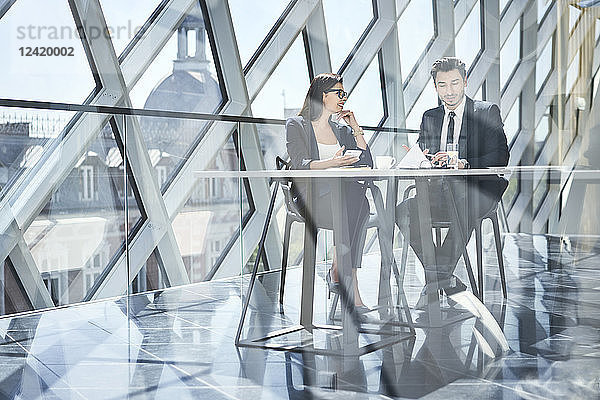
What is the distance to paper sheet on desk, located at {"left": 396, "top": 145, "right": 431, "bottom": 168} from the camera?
2082mm

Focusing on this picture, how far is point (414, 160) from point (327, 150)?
0.37m

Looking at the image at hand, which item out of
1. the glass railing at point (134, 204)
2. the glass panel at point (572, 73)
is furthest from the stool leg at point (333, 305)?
the glass panel at point (572, 73)

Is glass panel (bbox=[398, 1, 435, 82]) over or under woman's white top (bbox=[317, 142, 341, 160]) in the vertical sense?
over

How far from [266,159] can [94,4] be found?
67.9 inches

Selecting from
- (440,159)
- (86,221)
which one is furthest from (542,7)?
(86,221)

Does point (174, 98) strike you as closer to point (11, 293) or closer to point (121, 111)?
point (121, 111)

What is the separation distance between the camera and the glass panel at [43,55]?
135 inches

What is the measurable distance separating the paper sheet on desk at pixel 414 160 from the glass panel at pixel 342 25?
439 mm

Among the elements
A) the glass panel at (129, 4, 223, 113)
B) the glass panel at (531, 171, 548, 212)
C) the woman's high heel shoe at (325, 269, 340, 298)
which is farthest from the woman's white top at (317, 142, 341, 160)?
the glass panel at (129, 4, 223, 113)

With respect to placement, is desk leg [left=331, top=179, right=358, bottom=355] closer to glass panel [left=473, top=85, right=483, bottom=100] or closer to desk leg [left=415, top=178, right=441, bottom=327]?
desk leg [left=415, top=178, right=441, bottom=327]

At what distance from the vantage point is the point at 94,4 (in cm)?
378

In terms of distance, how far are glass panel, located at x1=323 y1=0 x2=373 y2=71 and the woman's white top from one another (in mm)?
268

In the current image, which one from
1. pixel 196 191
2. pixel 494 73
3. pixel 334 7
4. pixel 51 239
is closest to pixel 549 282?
pixel 494 73

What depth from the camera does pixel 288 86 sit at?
259 centimetres
